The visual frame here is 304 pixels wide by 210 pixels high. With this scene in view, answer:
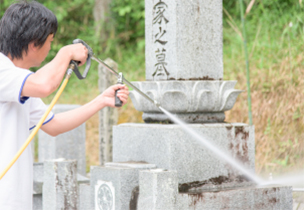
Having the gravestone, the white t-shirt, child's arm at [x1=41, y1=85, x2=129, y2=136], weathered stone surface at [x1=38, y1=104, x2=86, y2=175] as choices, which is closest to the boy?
the white t-shirt

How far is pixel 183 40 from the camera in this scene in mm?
4059

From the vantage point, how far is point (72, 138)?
589 centimetres

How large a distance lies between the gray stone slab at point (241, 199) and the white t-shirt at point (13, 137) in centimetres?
128

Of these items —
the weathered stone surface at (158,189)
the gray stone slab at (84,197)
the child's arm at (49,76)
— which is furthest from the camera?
the gray stone slab at (84,197)

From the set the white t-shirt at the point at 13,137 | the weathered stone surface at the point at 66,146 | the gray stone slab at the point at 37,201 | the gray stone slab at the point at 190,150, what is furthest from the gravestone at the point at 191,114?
the weathered stone surface at the point at 66,146

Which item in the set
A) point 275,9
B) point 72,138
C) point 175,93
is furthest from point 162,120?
point 275,9

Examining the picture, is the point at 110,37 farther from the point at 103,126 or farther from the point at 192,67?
the point at 192,67

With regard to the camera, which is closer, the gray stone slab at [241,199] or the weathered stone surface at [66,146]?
the gray stone slab at [241,199]

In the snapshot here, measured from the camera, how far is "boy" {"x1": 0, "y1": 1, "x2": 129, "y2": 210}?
7.90ft

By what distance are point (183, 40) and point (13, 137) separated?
1948 mm

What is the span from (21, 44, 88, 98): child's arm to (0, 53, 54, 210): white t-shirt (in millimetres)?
45

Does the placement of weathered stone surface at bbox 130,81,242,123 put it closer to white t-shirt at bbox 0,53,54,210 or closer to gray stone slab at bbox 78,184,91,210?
gray stone slab at bbox 78,184,91,210

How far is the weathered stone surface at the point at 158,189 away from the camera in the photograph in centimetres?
326

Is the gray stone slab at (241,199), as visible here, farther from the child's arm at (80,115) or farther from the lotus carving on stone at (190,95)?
the child's arm at (80,115)
